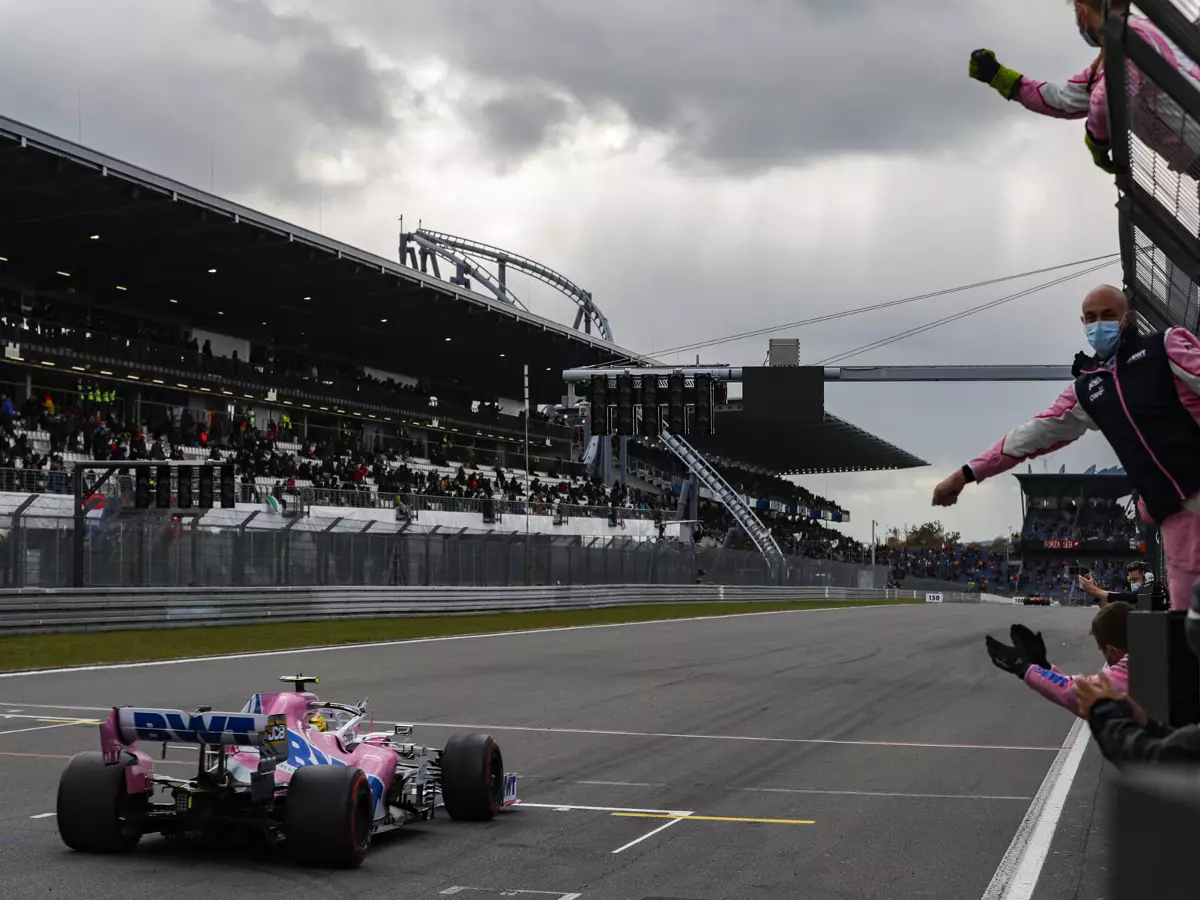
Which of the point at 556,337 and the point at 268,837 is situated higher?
the point at 556,337

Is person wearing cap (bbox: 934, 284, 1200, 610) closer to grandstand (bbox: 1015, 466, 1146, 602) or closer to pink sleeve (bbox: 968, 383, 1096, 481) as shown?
pink sleeve (bbox: 968, 383, 1096, 481)

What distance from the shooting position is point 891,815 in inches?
342

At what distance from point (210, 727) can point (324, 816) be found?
0.67 meters

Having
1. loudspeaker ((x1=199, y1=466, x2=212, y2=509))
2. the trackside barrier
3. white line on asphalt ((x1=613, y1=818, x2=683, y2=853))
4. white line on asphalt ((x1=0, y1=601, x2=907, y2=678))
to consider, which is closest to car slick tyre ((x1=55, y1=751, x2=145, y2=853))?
white line on asphalt ((x1=613, y1=818, x2=683, y2=853))

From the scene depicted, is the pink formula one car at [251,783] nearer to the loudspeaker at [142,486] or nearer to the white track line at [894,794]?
the white track line at [894,794]

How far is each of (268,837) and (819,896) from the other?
8.67 ft

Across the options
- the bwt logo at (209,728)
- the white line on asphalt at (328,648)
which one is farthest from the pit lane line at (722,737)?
the white line on asphalt at (328,648)

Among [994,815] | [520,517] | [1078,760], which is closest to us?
[994,815]

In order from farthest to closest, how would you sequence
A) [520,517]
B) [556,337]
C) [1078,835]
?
1. [556,337]
2. [520,517]
3. [1078,835]

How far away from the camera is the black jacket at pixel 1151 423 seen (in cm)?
503

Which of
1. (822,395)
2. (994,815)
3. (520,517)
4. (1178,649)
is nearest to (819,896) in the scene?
(994,815)

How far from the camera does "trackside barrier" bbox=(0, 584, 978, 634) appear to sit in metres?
25.1

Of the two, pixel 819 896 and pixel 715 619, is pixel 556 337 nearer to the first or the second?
pixel 715 619

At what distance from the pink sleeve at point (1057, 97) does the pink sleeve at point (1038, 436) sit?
6.02 feet
